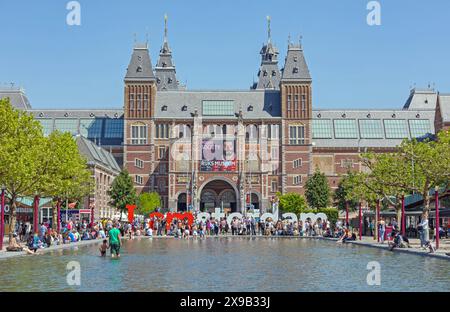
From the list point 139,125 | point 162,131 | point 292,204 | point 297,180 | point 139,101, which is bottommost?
point 292,204

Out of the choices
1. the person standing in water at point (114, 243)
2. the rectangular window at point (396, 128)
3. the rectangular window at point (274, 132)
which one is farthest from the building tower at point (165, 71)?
the person standing in water at point (114, 243)

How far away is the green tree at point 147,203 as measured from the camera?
9794 centimetres

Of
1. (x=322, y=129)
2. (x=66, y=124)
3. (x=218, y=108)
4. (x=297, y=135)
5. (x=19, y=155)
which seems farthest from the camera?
(x=66, y=124)

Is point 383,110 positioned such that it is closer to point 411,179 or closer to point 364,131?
point 364,131

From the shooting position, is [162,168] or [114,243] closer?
[114,243]

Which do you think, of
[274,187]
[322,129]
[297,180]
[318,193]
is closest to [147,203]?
[274,187]

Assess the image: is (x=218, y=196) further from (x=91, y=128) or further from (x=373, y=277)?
(x=373, y=277)

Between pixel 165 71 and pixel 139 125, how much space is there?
30700mm

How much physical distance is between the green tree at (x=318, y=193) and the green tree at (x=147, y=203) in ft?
73.7

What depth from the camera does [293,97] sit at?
11331cm

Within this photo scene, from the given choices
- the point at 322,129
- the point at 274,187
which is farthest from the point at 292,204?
the point at 322,129

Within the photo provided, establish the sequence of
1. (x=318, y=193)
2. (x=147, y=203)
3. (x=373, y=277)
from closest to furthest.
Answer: (x=373, y=277)
(x=147, y=203)
(x=318, y=193)

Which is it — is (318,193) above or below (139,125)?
below

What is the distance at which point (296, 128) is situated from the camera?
113500 mm
